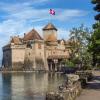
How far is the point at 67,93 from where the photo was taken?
80.1ft

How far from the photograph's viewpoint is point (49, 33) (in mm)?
165375

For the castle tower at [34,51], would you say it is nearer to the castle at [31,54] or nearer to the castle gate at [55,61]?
the castle at [31,54]

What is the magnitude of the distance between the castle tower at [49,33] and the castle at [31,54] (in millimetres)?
3009

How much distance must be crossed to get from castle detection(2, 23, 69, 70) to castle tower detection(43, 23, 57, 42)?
3.01m

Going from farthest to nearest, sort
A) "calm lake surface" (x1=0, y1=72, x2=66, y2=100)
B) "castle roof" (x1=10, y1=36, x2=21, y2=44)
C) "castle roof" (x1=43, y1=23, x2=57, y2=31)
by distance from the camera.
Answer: "castle roof" (x1=43, y1=23, x2=57, y2=31)
"castle roof" (x1=10, y1=36, x2=21, y2=44)
"calm lake surface" (x1=0, y1=72, x2=66, y2=100)

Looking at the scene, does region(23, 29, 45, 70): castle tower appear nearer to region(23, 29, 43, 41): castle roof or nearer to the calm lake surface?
region(23, 29, 43, 41): castle roof

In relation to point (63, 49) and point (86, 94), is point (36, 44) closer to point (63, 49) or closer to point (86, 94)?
point (63, 49)

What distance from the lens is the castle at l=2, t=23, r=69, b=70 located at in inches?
5974

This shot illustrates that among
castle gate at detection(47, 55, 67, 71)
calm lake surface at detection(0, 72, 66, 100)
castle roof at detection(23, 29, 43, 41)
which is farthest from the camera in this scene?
castle gate at detection(47, 55, 67, 71)

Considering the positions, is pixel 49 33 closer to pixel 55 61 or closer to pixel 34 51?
pixel 55 61

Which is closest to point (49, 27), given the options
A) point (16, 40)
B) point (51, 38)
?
point (51, 38)

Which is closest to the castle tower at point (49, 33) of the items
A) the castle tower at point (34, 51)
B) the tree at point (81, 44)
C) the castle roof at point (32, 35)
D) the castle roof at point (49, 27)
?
the castle roof at point (49, 27)

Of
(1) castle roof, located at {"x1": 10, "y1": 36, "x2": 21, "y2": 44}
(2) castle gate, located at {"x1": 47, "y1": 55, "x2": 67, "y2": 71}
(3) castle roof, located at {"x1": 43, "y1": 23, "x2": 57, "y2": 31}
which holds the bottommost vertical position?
(2) castle gate, located at {"x1": 47, "y1": 55, "x2": 67, "y2": 71}

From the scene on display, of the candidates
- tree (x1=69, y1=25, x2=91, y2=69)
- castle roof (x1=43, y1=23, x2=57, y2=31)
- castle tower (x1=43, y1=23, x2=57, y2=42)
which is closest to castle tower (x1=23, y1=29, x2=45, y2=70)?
castle tower (x1=43, y1=23, x2=57, y2=42)
